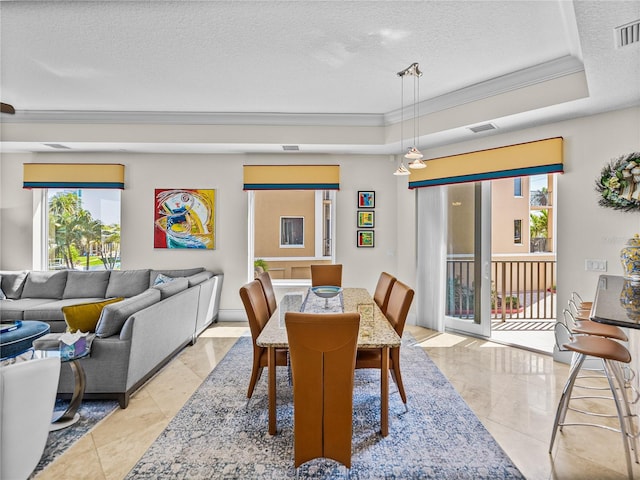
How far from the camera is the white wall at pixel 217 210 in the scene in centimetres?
Answer: 485

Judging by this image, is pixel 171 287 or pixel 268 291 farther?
pixel 171 287

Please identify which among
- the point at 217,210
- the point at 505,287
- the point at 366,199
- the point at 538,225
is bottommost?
the point at 505,287

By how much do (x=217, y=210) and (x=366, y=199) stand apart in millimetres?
2214

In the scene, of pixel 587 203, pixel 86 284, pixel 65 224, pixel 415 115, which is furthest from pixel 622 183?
pixel 65 224

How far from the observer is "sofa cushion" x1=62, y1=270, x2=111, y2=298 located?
14.3 feet

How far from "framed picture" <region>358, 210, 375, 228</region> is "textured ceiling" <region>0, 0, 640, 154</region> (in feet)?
5.05

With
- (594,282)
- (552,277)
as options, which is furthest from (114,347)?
(552,277)

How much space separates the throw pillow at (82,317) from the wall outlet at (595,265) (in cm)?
439

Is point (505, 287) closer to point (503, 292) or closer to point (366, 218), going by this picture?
point (503, 292)

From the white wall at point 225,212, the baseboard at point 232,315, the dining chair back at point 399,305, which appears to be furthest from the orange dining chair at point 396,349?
the baseboard at point 232,315

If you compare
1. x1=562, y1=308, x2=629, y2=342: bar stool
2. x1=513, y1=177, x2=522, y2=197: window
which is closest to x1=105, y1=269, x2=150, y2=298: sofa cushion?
x1=562, y1=308, x2=629, y2=342: bar stool

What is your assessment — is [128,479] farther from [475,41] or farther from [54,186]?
[54,186]

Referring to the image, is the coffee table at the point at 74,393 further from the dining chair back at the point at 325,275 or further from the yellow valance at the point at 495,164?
the yellow valance at the point at 495,164

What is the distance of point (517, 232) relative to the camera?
6496 mm
